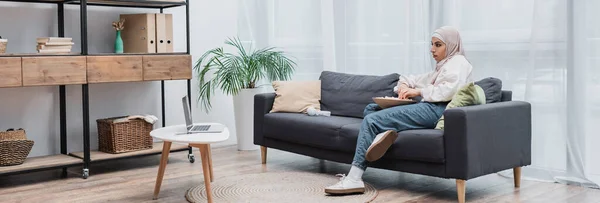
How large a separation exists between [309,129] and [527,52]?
5.05ft

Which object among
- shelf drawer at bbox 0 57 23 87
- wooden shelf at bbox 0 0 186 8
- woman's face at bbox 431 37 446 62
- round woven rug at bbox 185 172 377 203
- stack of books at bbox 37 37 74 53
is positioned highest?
wooden shelf at bbox 0 0 186 8

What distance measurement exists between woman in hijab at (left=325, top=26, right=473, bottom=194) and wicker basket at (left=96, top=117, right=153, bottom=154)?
1.80 metres

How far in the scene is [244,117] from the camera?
5.88m

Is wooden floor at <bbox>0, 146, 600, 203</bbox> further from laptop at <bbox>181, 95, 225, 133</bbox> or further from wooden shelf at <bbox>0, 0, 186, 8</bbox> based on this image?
wooden shelf at <bbox>0, 0, 186, 8</bbox>

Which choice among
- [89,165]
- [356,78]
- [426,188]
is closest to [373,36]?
[356,78]

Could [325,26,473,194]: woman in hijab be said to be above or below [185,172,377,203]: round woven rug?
above

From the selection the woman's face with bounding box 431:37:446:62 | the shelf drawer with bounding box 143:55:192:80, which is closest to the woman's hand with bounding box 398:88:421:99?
the woman's face with bounding box 431:37:446:62

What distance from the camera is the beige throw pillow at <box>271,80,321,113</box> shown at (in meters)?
5.03

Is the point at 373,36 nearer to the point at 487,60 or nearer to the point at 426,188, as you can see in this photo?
the point at 487,60

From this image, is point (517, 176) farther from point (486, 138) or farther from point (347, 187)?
point (347, 187)

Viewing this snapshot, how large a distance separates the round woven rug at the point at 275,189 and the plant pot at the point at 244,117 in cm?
119

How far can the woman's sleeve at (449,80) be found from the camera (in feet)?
13.5

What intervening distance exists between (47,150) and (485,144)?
3.23m

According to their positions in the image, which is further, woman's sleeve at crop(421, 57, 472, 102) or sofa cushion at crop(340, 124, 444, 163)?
woman's sleeve at crop(421, 57, 472, 102)
